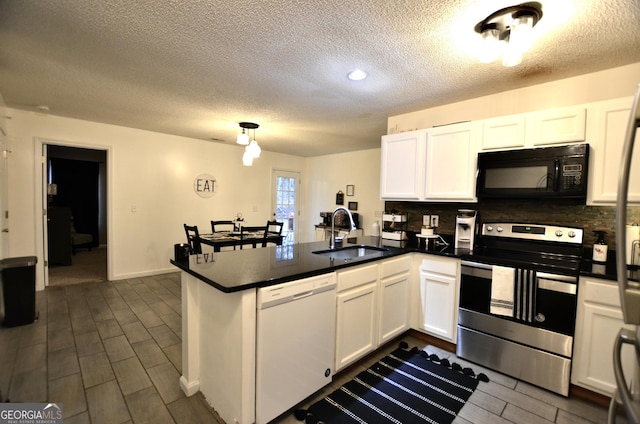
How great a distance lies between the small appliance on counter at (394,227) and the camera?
10.6 ft

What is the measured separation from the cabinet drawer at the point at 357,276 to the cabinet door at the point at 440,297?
64 centimetres

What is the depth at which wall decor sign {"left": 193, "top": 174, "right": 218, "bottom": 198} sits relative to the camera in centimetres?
521

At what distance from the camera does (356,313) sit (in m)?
2.20

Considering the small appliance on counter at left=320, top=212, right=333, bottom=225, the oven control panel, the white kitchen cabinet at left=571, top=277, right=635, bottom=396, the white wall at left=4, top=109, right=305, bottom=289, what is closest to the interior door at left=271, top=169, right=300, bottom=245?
the white wall at left=4, top=109, right=305, bottom=289

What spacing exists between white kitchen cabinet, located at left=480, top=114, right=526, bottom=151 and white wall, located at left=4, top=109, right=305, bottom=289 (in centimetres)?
443

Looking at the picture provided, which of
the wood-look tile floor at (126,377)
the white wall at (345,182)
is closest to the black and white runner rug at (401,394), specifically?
the wood-look tile floor at (126,377)

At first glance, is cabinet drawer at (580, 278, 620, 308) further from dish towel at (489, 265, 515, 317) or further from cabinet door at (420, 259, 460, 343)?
cabinet door at (420, 259, 460, 343)

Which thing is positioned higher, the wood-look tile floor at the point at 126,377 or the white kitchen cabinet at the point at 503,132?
the white kitchen cabinet at the point at 503,132

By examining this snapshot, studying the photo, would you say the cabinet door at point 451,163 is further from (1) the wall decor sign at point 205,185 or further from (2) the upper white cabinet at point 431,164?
(1) the wall decor sign at point 205,185

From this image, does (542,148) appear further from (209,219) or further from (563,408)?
(209,219)

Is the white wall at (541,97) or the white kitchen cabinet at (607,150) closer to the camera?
the white kitchen cabinet at (607,150)

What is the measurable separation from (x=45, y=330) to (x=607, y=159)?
495 cm

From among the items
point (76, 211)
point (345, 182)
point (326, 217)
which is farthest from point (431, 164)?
point (76, 211)

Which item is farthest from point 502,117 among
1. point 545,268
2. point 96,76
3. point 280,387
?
point 96,76
